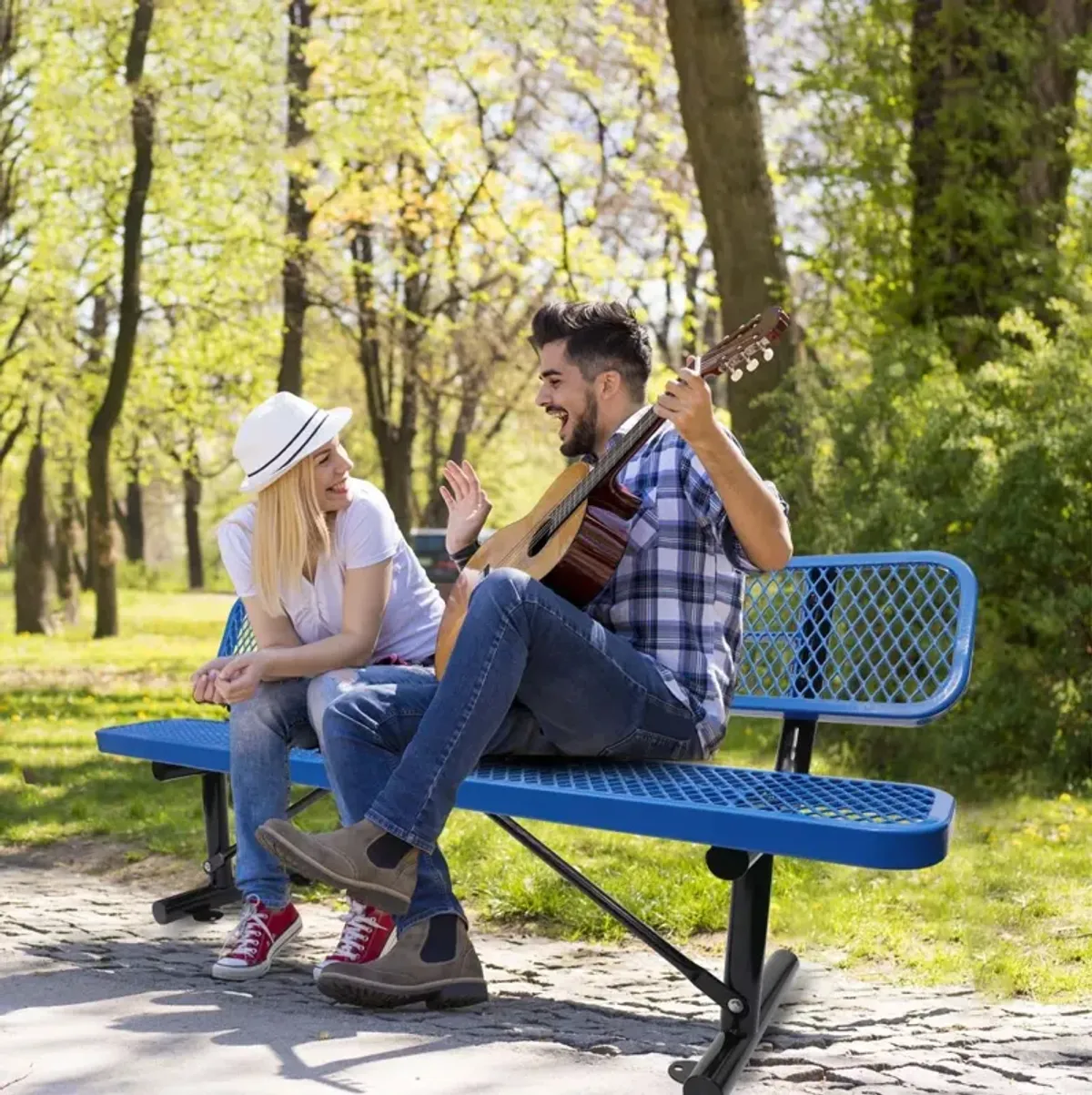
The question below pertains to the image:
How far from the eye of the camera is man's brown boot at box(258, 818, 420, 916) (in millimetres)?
3562

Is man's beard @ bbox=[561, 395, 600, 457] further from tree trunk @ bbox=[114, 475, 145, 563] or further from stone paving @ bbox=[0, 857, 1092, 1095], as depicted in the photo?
tree trunk @ bbox=[114, 475, 145, 563]

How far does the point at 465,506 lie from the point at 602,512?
26.6 inches

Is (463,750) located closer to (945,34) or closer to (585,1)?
(945,34)

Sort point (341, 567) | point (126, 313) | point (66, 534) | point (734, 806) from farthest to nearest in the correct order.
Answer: point (66, 534) → point (126, 313) → point (341, 567) → point (734, 806)

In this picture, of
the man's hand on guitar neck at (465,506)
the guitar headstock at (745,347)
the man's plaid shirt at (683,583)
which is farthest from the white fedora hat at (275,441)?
the guitar headstock at (745,347)

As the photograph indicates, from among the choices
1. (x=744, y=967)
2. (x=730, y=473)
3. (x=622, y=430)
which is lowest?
(x=744, y=967)

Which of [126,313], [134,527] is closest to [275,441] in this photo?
[126,313]

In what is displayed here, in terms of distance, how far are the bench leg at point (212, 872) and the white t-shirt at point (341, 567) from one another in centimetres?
65

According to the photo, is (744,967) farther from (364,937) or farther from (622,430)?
(622,430)

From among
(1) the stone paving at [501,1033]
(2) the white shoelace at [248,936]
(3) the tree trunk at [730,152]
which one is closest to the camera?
(1) the stone paving at [501,1033]

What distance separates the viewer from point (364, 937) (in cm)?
411

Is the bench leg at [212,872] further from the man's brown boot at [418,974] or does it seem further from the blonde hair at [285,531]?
the man's brown boot at [418,974]

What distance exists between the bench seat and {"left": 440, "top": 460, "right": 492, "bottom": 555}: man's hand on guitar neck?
71 centimetres

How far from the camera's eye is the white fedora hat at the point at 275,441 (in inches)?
180
